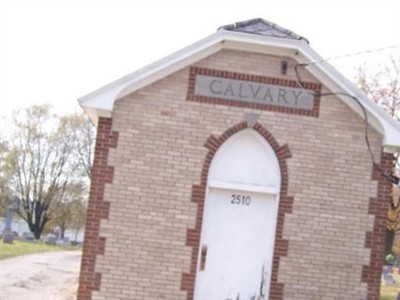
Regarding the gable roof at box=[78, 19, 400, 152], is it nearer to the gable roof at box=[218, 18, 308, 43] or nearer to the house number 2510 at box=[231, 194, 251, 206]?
the gable roof at box=[218, 18, 308, 43]

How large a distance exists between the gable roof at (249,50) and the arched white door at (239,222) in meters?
1.44

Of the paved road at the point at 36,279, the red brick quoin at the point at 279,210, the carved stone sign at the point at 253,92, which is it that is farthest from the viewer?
the paved road at the point at 36,279

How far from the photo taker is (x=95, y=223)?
12.5 meters

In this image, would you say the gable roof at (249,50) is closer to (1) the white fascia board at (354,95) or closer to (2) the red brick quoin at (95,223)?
(1) the white fascia board at (354,95)

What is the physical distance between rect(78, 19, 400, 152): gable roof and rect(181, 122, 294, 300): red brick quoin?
1287mm

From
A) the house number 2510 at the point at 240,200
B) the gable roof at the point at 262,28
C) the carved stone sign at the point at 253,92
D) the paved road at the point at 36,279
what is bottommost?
the paved road at the point at 36,279

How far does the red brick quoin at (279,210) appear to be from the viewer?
12594 mm

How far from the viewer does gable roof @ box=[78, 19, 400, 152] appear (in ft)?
40.8

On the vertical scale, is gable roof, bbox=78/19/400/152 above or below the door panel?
above

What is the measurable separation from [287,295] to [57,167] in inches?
1984

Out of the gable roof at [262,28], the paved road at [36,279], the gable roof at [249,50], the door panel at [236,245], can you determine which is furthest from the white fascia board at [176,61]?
the paved road at [36,279]

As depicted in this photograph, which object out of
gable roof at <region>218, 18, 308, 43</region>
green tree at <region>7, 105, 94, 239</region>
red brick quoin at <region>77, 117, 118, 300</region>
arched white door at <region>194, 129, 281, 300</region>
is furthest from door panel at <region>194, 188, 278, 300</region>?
green tree at <region>7, 105, 94, 239</region>

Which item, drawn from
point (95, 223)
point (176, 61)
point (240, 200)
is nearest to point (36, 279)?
point (95, 223)

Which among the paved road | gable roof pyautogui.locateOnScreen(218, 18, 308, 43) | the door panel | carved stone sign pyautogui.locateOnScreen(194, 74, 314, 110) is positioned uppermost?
gable roof pyautogui.locateOnScreen(218, 18, 308, 43)
